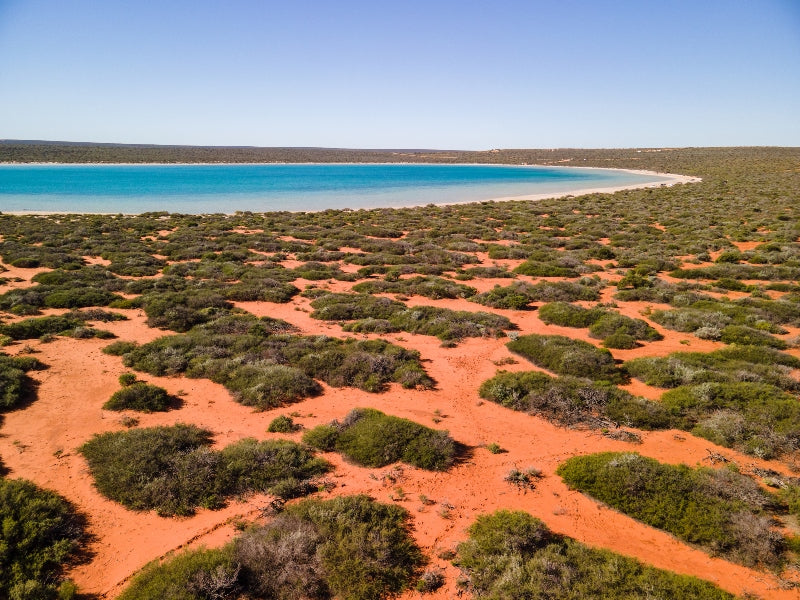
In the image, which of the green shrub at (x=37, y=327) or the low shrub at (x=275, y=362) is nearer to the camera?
the low shrub at (x=275, y=362)

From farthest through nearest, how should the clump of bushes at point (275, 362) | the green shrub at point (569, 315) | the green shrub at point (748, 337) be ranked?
the green shrub at point (569, 315) → the green shrub at point (748, 337) → the clump of bushes at point (275, 362)

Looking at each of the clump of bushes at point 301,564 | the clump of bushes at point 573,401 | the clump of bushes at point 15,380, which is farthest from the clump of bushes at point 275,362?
the clump of bushes at point 301,564

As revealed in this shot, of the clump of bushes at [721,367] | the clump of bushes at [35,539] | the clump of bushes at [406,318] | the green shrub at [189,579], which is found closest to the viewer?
the green shrub at [189,579]

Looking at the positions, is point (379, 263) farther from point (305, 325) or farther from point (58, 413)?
point (58, 413)

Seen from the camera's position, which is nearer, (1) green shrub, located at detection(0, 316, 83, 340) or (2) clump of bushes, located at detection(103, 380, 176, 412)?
(2) clump of bushes, located at detection(103, 380, 176, 412)

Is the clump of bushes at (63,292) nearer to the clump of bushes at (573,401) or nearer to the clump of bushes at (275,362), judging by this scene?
the clump of bushes at (275,362)

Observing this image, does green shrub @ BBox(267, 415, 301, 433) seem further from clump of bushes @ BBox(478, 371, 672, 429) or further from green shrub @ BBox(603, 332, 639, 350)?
green shrub @ BBox(603, 332, 639, 350)

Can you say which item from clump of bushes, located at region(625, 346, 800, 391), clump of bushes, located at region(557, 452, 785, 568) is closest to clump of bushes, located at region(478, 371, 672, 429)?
clump of bushes, located at region(625, 346, 800, 391)
